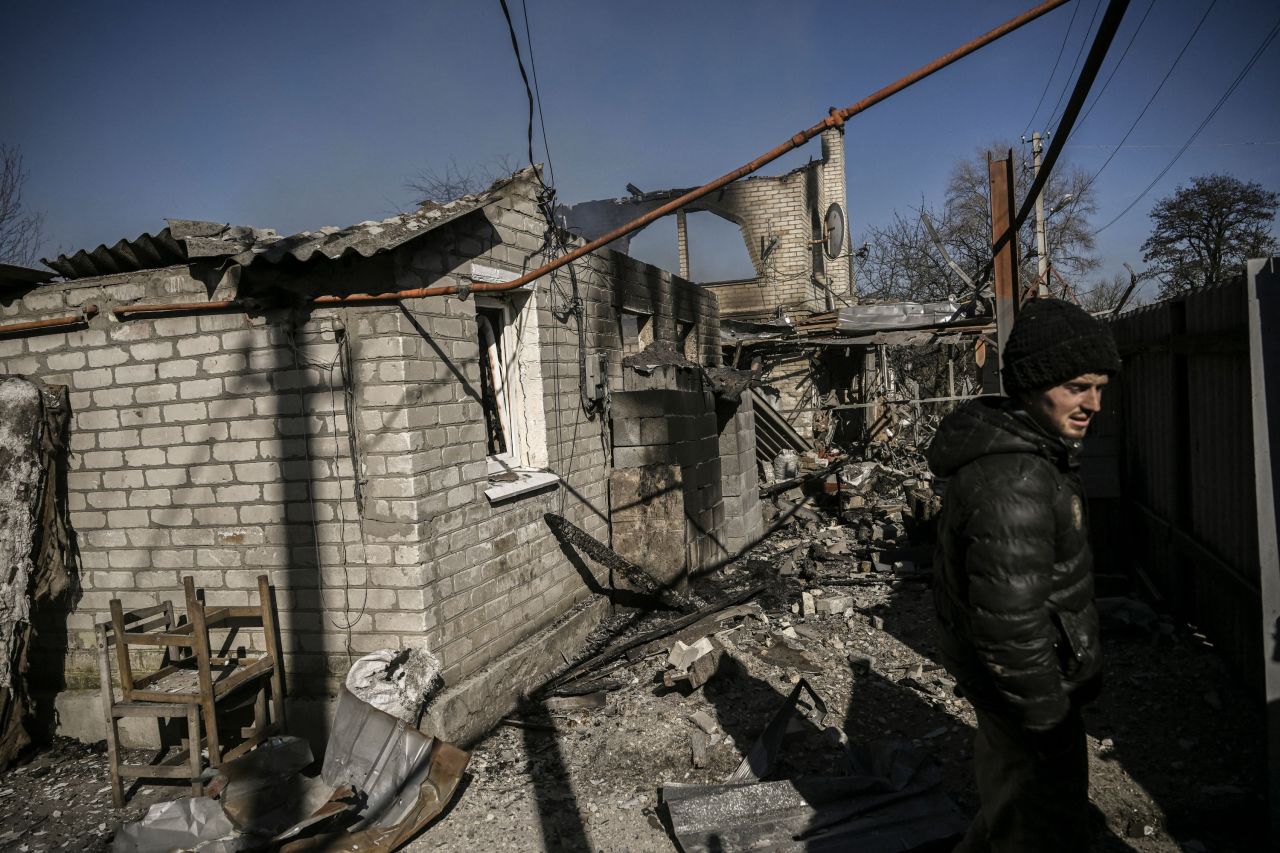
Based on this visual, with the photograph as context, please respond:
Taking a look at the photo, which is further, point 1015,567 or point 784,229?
point 784,229

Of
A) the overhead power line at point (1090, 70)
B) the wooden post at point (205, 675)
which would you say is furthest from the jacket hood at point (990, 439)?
the wooden post at point (205, 675)

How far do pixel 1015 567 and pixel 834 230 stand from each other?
16941mm

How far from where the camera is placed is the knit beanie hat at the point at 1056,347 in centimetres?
214

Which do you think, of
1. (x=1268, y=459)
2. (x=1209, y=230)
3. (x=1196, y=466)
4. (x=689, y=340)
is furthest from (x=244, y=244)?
(x=1209, y=230)

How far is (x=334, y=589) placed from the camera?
4.65m

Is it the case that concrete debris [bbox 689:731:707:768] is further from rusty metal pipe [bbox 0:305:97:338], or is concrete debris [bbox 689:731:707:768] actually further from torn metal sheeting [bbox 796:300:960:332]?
torn metal sheeting [bbox 796:300:960:332]

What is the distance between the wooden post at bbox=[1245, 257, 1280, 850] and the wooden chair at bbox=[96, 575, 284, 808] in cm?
505

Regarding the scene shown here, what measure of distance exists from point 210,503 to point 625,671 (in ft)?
10.3

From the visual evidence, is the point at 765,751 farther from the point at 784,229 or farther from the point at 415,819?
the point at 784,229

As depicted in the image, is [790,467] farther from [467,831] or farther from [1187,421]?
[467,831]

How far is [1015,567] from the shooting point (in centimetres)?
204

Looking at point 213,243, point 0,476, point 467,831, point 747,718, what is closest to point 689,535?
point 747,718

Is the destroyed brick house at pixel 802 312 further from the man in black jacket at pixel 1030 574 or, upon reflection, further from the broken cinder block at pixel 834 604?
the man in black jacket at pixel 1030 574

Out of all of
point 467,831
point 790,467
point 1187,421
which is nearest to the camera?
point 467,831
